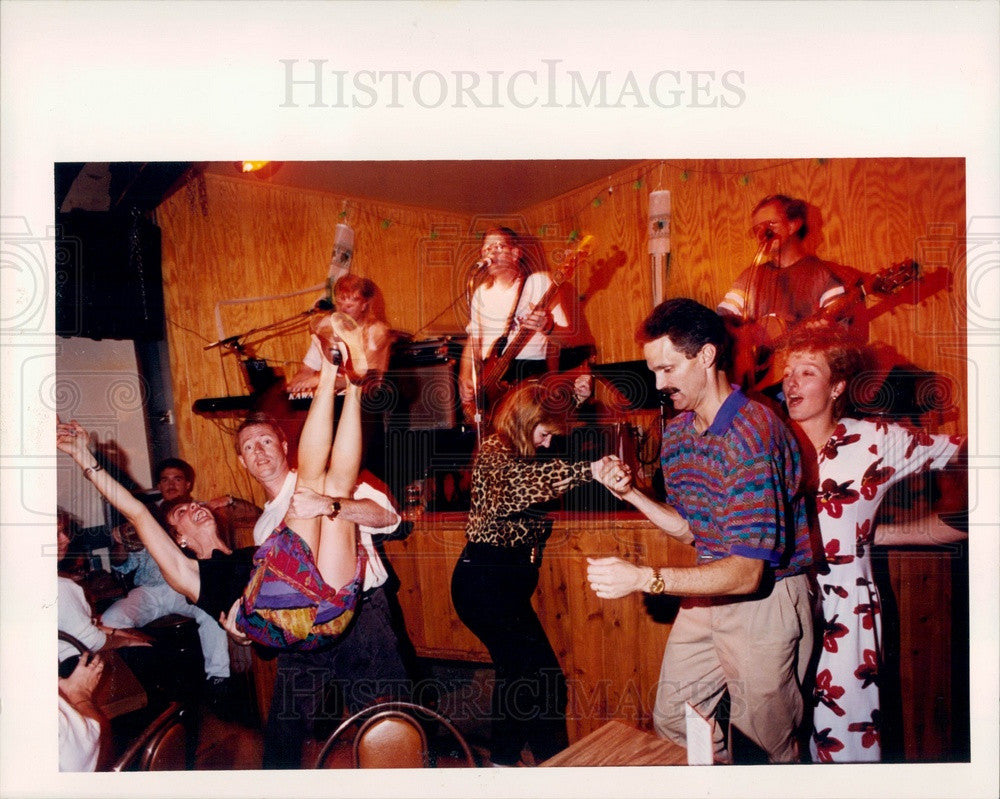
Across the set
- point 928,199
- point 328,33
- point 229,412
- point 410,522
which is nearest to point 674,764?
point 410,522

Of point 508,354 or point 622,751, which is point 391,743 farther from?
point 508,354

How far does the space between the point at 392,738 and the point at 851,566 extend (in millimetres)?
1446

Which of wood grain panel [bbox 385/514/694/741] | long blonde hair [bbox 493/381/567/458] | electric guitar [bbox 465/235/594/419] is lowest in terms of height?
wood grain panel [bbox 385/514/694/741]

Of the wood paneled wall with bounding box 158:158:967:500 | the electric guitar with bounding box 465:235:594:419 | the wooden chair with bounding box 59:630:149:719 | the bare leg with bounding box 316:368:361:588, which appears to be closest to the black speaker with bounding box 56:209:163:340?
the wood paneled wall with bounding box 158:158:967:500

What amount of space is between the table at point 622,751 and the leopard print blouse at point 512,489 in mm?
631

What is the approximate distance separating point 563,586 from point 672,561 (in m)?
0.33

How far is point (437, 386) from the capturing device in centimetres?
248

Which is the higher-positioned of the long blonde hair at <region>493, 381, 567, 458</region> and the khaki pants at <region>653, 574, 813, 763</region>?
the long blonde hair at <region>493, 381, 567, 458</region>

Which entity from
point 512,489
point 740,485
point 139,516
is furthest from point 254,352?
point 740,485

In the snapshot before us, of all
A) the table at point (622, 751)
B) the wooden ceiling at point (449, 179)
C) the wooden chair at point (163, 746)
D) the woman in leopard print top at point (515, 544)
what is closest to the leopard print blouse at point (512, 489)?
the woman in leopard print top at point (515, 544)

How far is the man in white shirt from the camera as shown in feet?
8.16

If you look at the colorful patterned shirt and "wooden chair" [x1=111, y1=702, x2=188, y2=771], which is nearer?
the colorful patterned shirt

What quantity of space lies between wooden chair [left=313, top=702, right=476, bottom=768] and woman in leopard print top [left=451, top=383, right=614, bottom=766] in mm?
220

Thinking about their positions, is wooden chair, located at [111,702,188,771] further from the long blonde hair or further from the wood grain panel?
the long blonde hair
